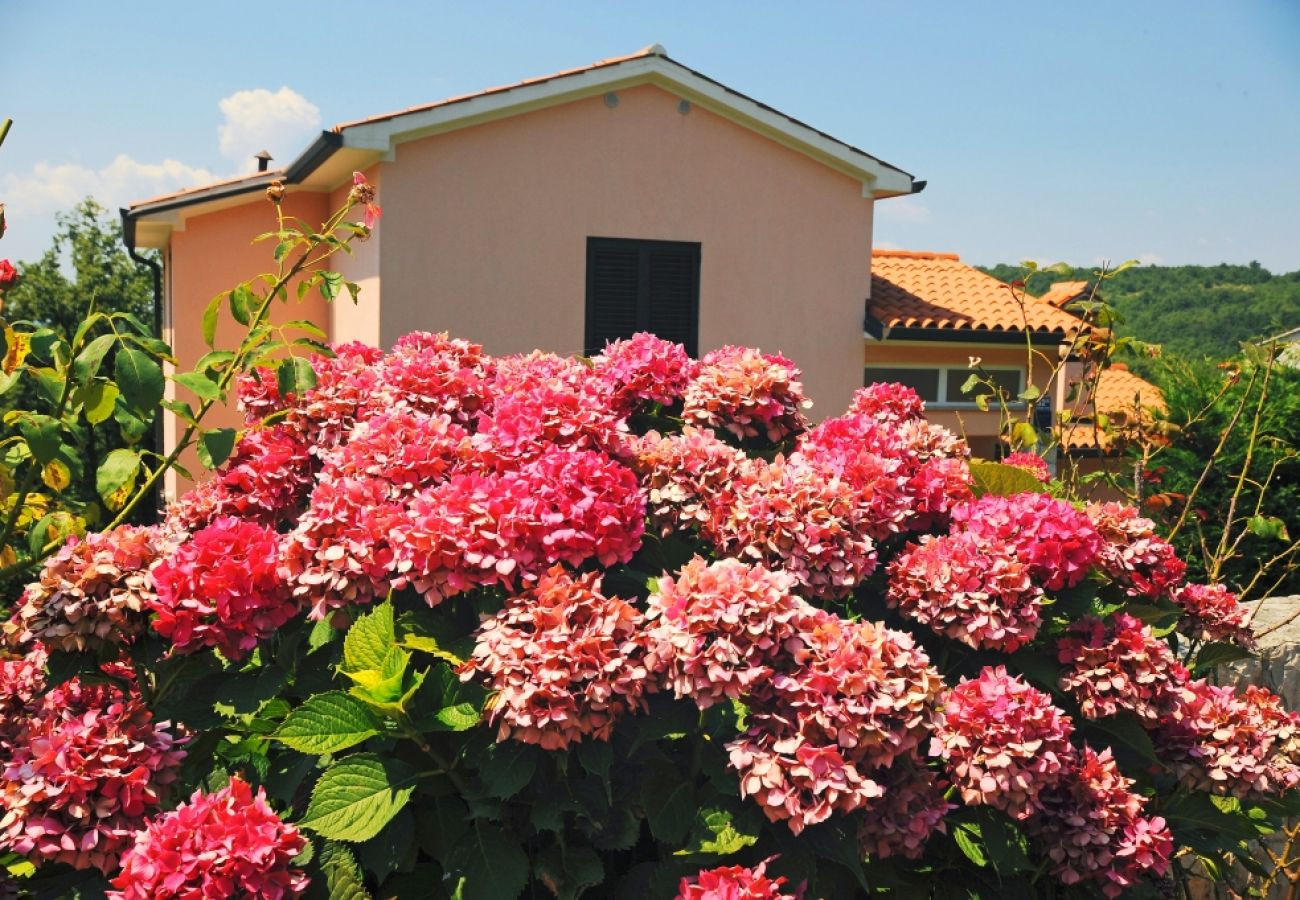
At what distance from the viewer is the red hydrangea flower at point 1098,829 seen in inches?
86.9

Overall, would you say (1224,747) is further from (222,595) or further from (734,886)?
(222,595)

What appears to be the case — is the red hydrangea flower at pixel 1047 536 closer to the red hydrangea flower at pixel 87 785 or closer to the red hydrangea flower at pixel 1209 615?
the red hydrangea flower at pixel 1209 615

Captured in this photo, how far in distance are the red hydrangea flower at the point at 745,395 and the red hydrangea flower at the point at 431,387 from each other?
57 centimetres

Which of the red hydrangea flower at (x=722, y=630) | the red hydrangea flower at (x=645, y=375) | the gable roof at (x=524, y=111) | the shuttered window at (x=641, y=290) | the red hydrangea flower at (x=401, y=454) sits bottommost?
the red hydrangea flower at (x=722, y=630)

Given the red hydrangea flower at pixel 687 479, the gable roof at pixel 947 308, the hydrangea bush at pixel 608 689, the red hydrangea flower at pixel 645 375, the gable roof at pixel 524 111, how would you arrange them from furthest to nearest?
1. the gable roof at pixel 947 308
2. the gable roof at pixel 524 111
3. the red hydrangea flower at pixel 645 375
4. the red hydrangea flower at pixel 687 479
5. the hydrangea bush at pixel 608 689

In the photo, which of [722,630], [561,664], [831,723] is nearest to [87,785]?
[561,664]

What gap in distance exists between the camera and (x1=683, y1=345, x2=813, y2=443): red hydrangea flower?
9.13ft

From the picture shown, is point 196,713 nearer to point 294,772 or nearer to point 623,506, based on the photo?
point 294,772

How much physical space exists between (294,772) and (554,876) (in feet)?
1.92

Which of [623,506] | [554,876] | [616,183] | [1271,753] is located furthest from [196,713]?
[616,183]

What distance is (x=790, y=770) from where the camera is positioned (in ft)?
6.16

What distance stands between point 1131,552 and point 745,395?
3.26 feet

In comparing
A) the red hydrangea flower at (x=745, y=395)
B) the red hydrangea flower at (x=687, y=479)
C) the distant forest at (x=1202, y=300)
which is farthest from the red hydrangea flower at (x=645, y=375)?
the distant forest at (x=1202, y=300)

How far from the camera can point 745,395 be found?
2781 millimetres
